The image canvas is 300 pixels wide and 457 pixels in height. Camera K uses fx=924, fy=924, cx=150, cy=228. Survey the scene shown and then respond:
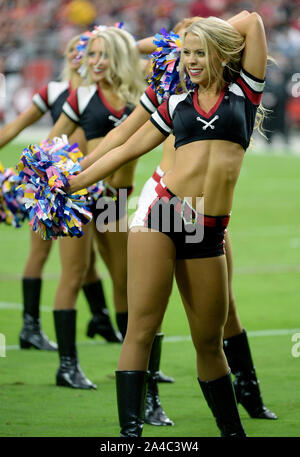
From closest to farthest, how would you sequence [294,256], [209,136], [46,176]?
[209,136]
[46,176]
[294,256]

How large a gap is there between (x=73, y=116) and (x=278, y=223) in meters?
7.01

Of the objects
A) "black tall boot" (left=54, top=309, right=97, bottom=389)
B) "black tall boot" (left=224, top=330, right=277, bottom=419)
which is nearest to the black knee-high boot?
"black tall boot" (left=54, top=309, right=97, bottom=389)

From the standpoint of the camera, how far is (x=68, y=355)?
16.4ft

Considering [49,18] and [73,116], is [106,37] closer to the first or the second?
[73,116]

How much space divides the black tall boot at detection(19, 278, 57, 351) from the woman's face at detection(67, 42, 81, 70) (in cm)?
146

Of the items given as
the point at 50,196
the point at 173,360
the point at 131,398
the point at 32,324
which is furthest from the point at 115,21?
the point at 131,398

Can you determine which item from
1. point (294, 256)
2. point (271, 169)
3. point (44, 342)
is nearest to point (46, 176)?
point (44, 342)

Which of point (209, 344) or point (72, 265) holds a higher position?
point (72, 265)

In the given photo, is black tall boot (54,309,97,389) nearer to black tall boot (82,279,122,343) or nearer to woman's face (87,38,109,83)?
black tall boot (82,279,122,343)

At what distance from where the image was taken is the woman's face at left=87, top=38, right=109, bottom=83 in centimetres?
505

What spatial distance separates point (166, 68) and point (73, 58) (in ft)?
6.34

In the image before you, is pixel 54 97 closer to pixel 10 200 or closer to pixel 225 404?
pixel 10 200

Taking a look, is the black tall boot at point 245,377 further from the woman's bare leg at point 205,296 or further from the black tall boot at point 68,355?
the black tall boot at point 68,355

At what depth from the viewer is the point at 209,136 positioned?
3477 millimetres
